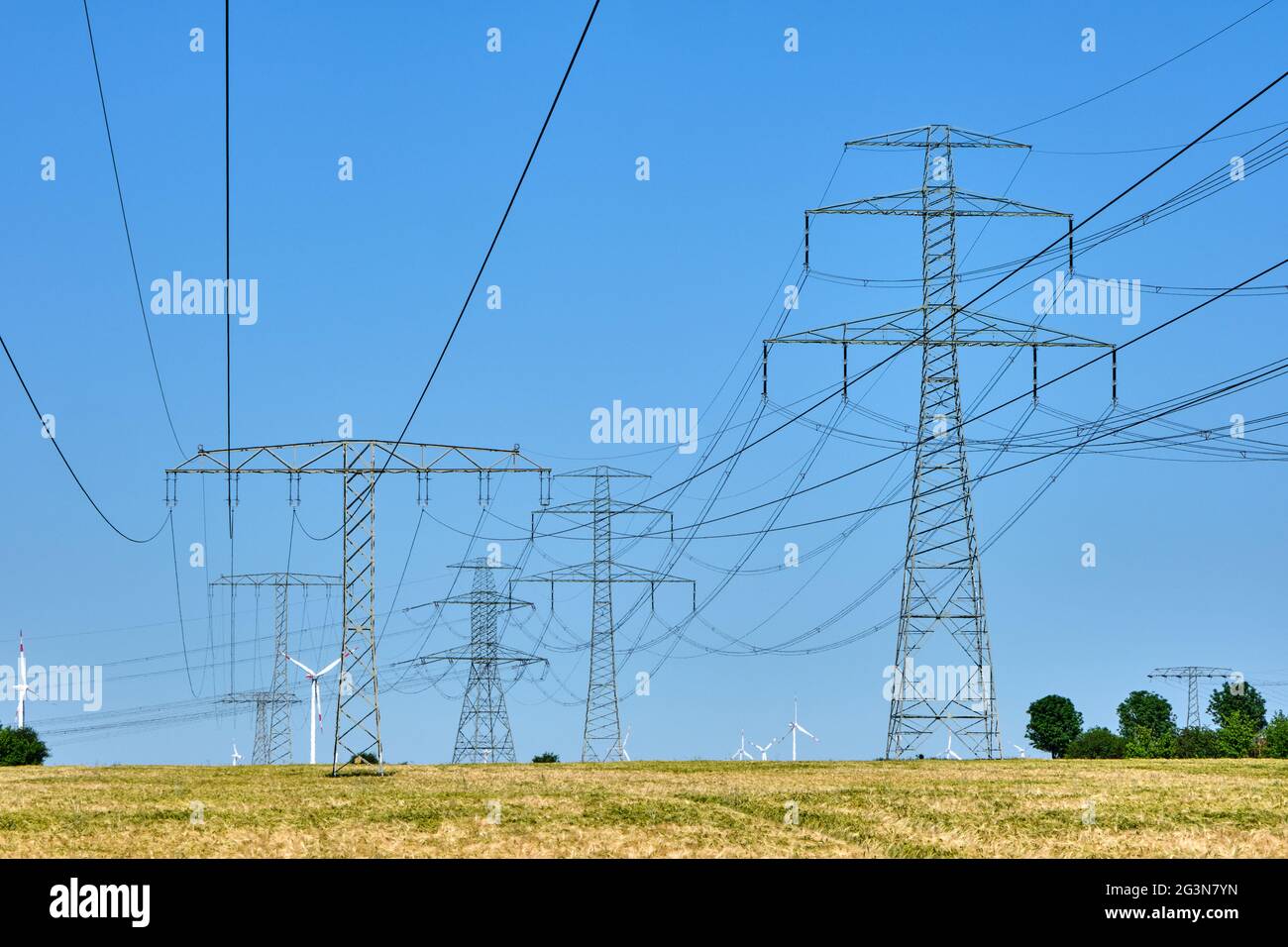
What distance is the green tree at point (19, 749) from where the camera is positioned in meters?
105

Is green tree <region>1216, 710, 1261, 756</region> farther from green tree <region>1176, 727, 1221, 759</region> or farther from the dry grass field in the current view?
the dry grass field

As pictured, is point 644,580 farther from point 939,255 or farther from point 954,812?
point 954,812

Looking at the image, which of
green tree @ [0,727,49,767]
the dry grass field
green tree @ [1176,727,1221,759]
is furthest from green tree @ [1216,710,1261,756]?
green tree @ [0,727,49,767]

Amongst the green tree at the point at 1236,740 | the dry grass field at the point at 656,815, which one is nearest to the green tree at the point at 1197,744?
the green tree at the point at 1236,740

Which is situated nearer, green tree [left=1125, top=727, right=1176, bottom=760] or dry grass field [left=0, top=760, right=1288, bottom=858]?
dry grass field [left=0, top=760, right=1288, bottom=858]

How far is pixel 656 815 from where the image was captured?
130 ft

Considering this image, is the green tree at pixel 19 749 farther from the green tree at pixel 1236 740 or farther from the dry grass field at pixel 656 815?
the green tree at pixel 1236 740

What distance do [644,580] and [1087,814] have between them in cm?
7056

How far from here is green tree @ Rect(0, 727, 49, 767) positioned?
105 meters

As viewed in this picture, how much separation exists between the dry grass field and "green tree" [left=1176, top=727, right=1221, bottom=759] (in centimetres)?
10134

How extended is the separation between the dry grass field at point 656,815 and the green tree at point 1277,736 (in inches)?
3122
